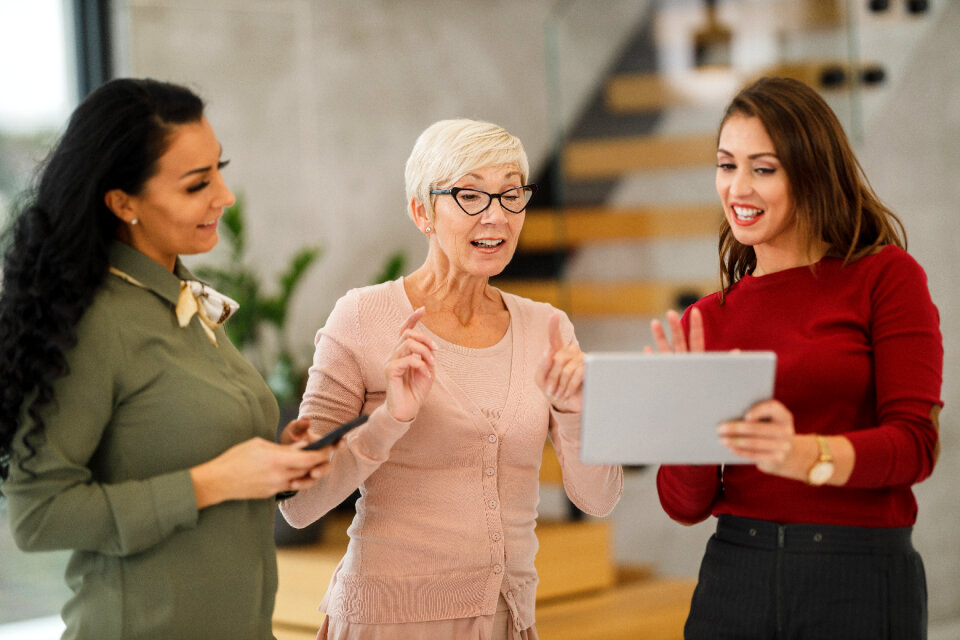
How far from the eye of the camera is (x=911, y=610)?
65.2 inches

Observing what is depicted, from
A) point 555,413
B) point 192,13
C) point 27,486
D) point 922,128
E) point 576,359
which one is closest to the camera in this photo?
point 27,486

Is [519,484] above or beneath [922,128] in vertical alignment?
beneath

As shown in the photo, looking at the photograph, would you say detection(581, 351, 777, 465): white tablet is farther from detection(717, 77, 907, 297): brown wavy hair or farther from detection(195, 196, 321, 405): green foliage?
detection(195, 196, 321, 405): green foliage

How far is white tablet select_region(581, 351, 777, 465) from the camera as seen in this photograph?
1484 mm

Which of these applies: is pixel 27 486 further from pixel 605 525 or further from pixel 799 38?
pixel 799 38

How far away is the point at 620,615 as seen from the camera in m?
3.69

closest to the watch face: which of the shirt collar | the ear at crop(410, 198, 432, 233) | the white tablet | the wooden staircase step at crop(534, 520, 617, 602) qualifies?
the white tablet

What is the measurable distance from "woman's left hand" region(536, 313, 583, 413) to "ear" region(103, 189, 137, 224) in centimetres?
67

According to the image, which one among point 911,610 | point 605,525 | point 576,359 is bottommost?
point 605,525

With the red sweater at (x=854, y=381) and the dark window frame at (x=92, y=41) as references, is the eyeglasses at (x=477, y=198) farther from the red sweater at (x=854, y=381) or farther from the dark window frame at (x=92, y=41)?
the dark window frame at (x=92, y=41)

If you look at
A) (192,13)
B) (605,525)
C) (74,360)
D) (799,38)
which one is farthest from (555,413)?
(192,13)

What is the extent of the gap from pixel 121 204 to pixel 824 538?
3.82ft

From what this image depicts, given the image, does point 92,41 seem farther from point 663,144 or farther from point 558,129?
point 663,144

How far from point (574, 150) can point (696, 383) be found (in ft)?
8.95
